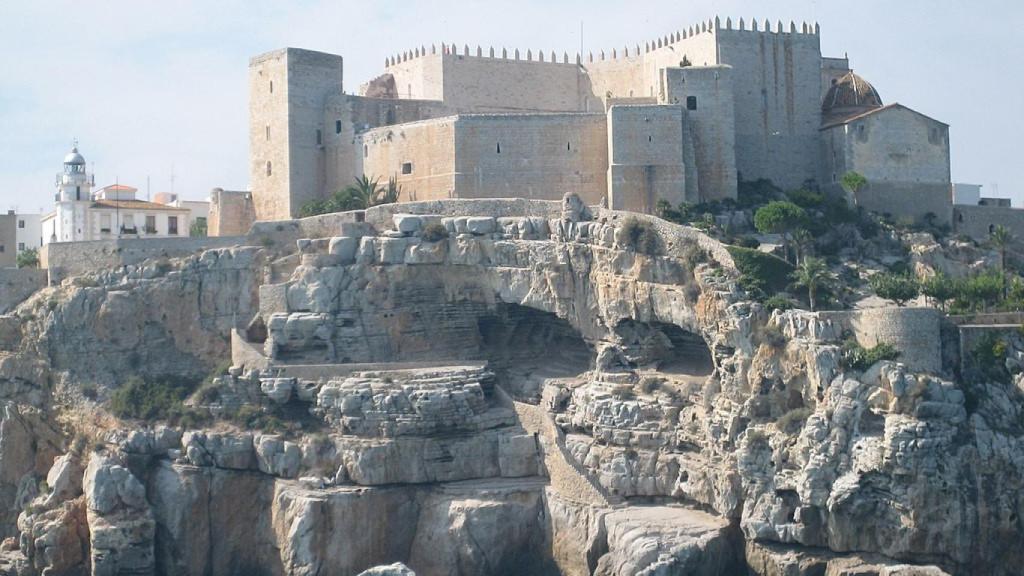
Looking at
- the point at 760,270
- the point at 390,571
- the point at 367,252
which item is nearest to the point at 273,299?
the point at 367,252

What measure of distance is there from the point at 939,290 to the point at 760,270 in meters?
4.26

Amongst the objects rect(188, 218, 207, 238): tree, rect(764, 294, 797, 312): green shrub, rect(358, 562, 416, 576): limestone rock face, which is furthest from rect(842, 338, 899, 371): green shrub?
rect(188, 218, 207, 238): tree

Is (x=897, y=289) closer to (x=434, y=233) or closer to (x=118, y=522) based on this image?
(x=434, y=233)

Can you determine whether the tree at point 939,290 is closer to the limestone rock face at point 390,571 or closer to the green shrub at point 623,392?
the green shrub at point 623,392

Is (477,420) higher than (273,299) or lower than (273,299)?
lower

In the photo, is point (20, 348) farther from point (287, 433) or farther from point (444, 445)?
point (444, 445)

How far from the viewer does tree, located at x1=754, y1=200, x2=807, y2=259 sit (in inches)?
1916

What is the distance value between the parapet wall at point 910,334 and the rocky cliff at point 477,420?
1.59 feet

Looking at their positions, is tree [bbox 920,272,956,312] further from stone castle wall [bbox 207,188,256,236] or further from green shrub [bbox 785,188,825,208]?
stone castle wall [bbox 207,188,256,236]

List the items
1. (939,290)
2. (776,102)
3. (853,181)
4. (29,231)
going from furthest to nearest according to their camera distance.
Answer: (29,231) → (776,102) → (853,181) → (939,290)

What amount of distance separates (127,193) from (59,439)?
16.4 metres

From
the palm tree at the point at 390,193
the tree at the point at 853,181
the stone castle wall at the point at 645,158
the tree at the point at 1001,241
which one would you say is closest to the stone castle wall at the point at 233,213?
the palm tree at the point at 390,193

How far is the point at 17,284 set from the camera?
50.4m

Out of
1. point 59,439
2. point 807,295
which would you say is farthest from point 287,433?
point 807,295
